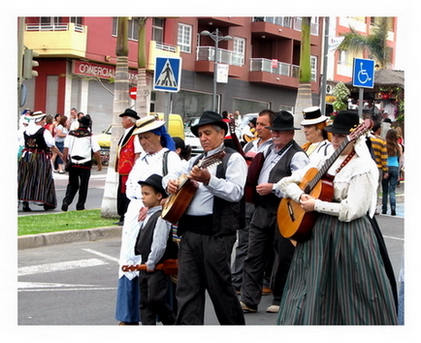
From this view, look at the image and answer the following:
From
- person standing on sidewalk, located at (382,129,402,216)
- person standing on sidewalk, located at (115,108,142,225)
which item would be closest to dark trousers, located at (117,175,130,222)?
person standing on sidewalk, located at (115,108,142,225)

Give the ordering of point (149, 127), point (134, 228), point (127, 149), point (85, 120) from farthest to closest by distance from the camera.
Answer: point (85, 120) < point (127, 149) < point (149, 127) < point (134, 228)

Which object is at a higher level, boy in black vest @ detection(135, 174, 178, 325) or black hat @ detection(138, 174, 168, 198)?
black hat @ detection(138, 174, 168, 198)

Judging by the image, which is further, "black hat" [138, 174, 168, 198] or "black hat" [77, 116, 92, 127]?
"black hat" [77, 116, 92, 127]

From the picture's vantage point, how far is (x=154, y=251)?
6.30m

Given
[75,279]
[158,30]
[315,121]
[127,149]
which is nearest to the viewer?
[315,121]

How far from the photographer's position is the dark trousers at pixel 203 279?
19.7 feet

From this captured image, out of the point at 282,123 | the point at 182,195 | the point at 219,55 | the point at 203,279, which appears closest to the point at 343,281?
the point at 203,279

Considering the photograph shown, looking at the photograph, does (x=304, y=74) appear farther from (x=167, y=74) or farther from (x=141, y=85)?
(x=167, y=74)

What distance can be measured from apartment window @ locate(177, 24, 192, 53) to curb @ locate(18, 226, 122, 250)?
3168 centimetres

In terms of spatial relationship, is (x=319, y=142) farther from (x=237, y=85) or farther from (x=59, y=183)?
(x=237, y=85)

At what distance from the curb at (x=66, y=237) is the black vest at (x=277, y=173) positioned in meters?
4.40

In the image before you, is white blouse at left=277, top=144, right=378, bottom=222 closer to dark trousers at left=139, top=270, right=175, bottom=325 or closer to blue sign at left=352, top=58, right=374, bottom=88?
dark trousers at left=139, top=270, right=175, bottom=325

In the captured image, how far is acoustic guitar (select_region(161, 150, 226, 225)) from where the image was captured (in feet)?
19.4

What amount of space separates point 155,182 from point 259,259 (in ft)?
5.88
